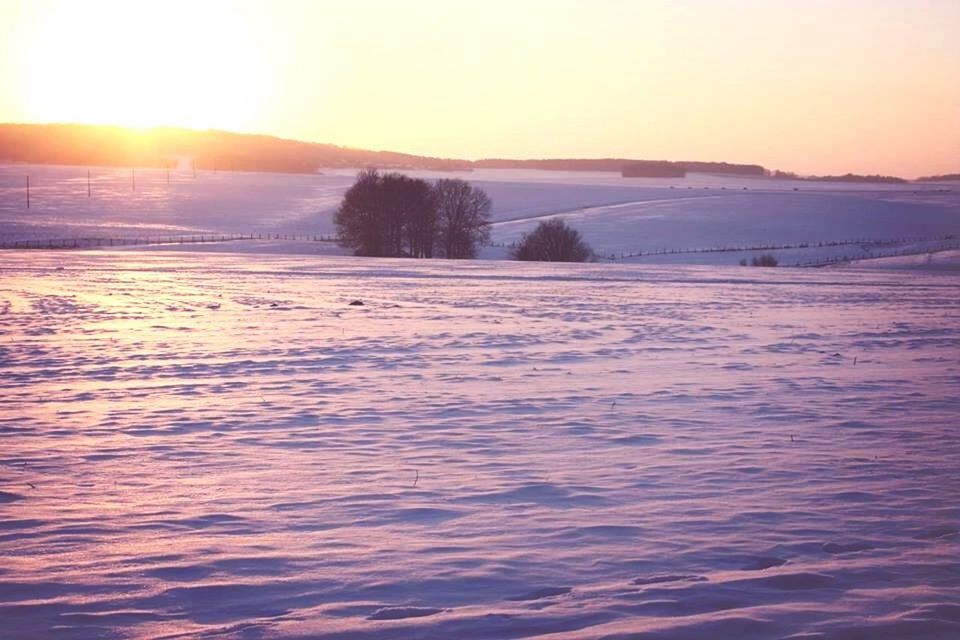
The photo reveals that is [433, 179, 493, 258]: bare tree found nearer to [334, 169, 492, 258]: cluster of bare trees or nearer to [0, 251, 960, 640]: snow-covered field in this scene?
[334, 169, 492, 258]: cluster of bare trees

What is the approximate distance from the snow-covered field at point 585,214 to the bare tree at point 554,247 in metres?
3.07

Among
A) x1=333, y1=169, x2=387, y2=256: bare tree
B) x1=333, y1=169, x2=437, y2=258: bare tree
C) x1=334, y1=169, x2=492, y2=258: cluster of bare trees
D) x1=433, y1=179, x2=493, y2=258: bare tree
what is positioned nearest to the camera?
x1=333, y1=169, x2=387, y2=256: bare tree

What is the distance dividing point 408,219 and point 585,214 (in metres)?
27.9

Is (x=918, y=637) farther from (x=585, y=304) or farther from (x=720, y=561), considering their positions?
(x=585, y=304)

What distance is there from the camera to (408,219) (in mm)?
79188

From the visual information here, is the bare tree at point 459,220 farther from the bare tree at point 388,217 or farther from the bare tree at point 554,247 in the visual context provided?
the bare tree at point 554,247

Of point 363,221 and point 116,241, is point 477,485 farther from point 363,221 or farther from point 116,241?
point 116,241

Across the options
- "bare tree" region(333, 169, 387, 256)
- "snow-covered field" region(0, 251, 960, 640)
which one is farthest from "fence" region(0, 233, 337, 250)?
"snow-covered field" region(0, 251, 960, 640)

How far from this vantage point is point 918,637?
5434mm

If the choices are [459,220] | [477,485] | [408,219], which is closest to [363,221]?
[408,219]

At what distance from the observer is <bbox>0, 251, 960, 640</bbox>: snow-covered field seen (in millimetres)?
5840

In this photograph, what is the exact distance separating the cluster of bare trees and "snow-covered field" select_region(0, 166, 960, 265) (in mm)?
2657

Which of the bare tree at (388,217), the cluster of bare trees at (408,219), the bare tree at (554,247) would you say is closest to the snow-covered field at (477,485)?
the bare tree at (554,247)

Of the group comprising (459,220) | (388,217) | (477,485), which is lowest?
(477,485)
